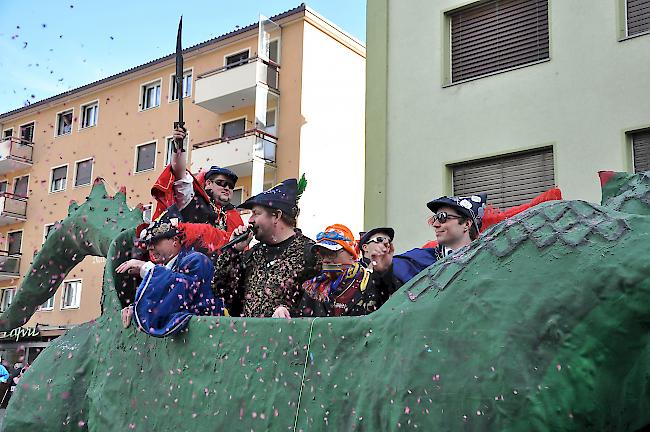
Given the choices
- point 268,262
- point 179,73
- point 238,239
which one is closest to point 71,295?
point 179,73

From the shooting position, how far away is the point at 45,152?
80.1ft

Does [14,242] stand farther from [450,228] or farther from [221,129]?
[450,228]

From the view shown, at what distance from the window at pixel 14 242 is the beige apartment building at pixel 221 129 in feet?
1.27

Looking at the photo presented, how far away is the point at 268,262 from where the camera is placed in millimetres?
3748

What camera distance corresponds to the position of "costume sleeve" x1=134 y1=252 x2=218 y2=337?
3.04m

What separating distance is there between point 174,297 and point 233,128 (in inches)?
646

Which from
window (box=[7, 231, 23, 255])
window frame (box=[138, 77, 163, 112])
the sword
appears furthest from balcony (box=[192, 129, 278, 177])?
the sword

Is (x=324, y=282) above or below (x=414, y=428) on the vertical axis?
above

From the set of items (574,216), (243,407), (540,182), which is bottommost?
(243,407)

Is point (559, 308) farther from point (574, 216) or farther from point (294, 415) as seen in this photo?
point (294, 415)

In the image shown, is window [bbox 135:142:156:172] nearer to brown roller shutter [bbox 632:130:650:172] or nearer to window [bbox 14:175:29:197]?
window [bbox 14:175:29:197]

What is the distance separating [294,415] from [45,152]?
939 inches

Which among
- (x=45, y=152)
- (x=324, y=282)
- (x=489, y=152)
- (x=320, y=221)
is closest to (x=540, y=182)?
(x=489, y=152)

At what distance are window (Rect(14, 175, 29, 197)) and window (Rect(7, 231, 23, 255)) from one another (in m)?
1.29
